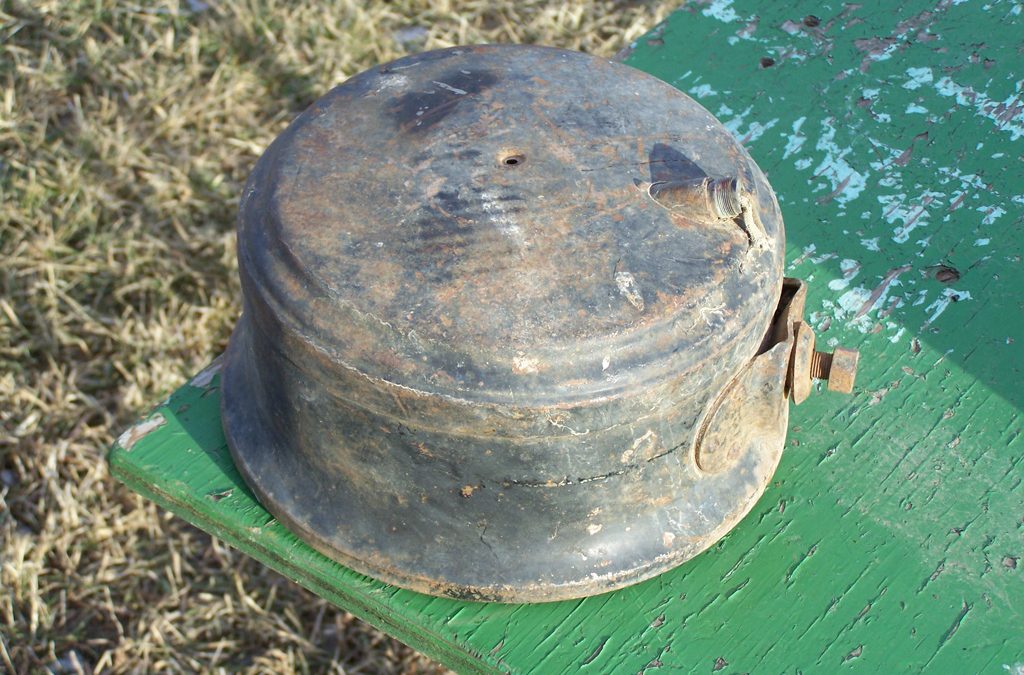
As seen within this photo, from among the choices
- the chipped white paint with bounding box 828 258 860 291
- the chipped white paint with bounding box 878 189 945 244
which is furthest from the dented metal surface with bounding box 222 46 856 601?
the chipped white paint with bounding box 878 189 945 244

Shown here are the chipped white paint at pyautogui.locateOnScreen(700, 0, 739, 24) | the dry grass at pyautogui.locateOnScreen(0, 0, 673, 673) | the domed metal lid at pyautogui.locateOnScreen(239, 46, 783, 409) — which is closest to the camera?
the domed metal lid at pyautogui.locateOnScreen(239, 46, 783, 409)

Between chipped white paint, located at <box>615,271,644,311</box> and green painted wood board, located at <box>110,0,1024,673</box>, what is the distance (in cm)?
53

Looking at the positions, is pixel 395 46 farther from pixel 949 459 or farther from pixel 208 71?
pixel 949 459

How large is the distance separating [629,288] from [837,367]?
0.44 metres

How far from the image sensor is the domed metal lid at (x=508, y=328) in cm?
156

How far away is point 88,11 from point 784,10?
234cm

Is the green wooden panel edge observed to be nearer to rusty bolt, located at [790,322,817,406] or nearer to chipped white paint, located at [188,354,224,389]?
chipped white paint, located at [188,354,224,389]

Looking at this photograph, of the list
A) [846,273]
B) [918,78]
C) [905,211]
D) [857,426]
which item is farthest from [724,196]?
[918,78]

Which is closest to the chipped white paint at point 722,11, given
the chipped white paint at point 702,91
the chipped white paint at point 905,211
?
the chipped white paint at point 702,91

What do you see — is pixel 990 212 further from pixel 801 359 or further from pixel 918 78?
pixel 801 359

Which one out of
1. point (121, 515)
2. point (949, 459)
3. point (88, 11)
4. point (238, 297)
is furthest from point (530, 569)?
point (88, 11)

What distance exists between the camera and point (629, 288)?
1.59 meters

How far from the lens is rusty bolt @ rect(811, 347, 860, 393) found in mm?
1811

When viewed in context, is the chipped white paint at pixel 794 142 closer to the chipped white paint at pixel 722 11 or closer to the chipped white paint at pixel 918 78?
the chipped white paint at pixel 918 78
